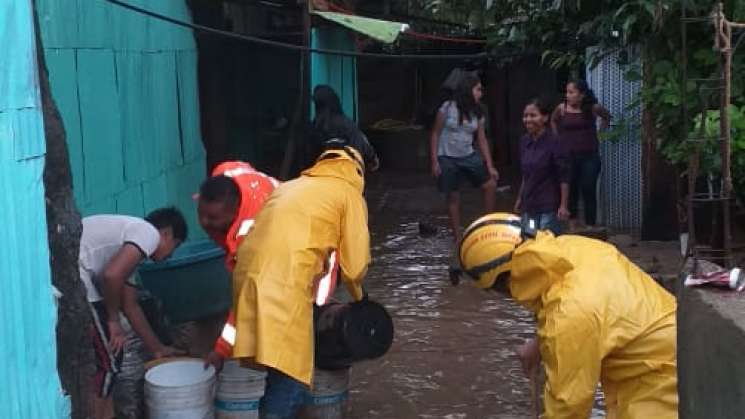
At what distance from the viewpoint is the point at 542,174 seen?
8133 millimetres

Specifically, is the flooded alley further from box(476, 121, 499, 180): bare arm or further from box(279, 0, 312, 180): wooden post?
box(279, 0, 312, 180): wooden post

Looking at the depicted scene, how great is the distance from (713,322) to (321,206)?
2.32 metres

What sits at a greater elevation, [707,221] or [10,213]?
[10,213]

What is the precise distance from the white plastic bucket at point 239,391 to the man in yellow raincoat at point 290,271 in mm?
58

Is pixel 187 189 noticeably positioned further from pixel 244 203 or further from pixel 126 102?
pixel 244 203

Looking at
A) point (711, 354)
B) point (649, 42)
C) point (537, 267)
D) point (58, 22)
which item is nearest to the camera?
point (711, 354)

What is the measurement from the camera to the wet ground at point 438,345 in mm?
5742

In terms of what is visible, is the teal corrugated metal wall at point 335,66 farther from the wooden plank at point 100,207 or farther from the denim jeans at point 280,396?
the denim jeans at point 280,396

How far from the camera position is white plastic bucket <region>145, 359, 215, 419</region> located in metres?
4.56

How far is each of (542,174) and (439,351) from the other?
209 centimetres

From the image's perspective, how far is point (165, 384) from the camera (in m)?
4.59

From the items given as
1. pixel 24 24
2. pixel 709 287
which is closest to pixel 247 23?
pixel 24 24

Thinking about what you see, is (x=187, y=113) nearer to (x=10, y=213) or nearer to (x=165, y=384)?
(x=165, y=384)

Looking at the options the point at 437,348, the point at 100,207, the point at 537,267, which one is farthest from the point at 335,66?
the point at 537,267
